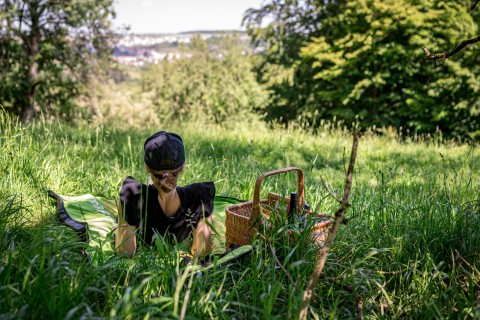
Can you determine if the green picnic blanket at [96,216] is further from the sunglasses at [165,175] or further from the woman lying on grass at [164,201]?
the sunglasses at [165,175]

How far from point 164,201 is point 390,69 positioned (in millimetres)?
15851

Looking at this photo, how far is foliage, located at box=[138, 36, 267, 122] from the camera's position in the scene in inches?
951

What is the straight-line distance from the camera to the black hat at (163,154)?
2.67m

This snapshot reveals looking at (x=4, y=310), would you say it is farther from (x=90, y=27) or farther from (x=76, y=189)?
(x=90, y=27)

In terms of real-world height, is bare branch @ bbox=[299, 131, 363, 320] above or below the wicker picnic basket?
above

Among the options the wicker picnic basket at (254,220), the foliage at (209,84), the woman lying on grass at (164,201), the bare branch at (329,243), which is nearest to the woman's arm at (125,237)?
the woman lying on grass at (164,201)

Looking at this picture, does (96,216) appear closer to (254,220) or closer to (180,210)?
(180,210)

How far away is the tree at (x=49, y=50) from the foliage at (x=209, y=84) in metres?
6.45

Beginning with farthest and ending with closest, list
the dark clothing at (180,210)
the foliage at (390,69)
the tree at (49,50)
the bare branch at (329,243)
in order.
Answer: the tree at (49,50)
the foliage at (390,69)
the dark clothing at (180,210)
the bare branch at (329,243)

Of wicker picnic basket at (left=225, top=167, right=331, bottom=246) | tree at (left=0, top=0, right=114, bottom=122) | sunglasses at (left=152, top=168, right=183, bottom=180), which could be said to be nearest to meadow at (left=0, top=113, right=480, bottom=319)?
wicker picnic basket at (left=225, top=167, right=331, bottom=246)

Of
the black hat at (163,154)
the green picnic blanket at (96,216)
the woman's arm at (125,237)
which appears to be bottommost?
the green picnic blanket at (96,216)

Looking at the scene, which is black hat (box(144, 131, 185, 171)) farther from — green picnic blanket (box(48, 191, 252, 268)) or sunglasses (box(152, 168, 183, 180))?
green picnic blanket (box(48, 191, 252, 268))

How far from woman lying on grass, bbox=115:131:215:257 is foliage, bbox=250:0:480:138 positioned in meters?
11.7

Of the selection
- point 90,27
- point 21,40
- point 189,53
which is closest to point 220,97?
point 189,53
